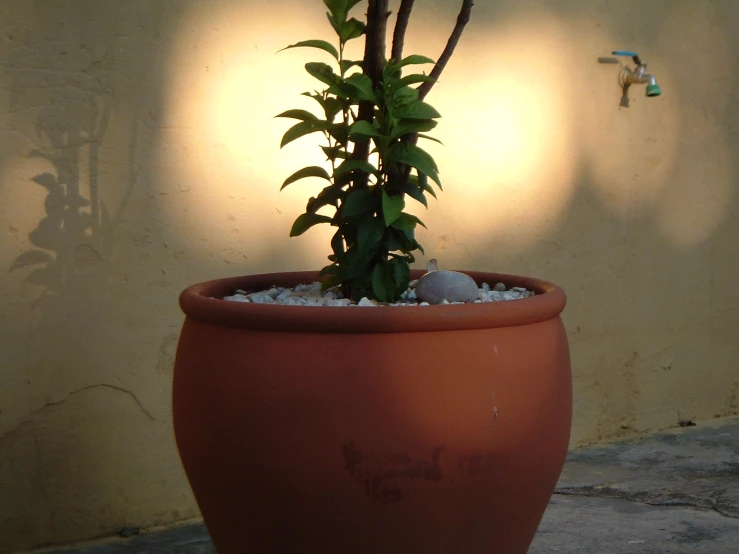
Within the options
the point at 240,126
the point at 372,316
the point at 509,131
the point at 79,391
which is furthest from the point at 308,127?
the point at 509,131

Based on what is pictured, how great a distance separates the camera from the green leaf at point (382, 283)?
5.09ft

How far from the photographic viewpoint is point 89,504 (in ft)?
6.91

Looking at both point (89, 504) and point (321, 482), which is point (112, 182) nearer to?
point (89, 504)

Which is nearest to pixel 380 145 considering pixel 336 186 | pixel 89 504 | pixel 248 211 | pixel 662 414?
pixel 336 186

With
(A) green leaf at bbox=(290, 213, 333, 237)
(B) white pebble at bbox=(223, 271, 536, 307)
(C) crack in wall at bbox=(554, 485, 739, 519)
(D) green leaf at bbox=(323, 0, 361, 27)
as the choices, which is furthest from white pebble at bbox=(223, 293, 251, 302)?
(C) crack in wall at bbox=(554, 485, 739, 519)

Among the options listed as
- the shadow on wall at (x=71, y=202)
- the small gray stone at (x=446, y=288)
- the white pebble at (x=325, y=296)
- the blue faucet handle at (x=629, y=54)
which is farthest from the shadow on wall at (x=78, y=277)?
the blue faucet handle at (x=629, y=54)

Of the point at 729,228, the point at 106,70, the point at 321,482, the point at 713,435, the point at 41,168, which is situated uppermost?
the point at 106,70

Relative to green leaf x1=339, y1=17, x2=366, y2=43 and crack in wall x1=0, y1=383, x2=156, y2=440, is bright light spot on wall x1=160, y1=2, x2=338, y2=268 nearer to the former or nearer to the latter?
crack in wall x1=0, y1=383, x2=156, y2=440

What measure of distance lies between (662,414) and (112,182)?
6.08 ft

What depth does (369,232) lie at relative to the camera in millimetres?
1511

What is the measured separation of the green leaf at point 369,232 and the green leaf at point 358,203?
2 centimetres

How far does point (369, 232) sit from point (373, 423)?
37 cm

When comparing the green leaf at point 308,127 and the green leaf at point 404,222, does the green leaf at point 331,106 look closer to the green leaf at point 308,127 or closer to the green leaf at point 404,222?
the green leaf at point 308,127

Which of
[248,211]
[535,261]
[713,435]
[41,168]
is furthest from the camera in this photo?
[713,435]
